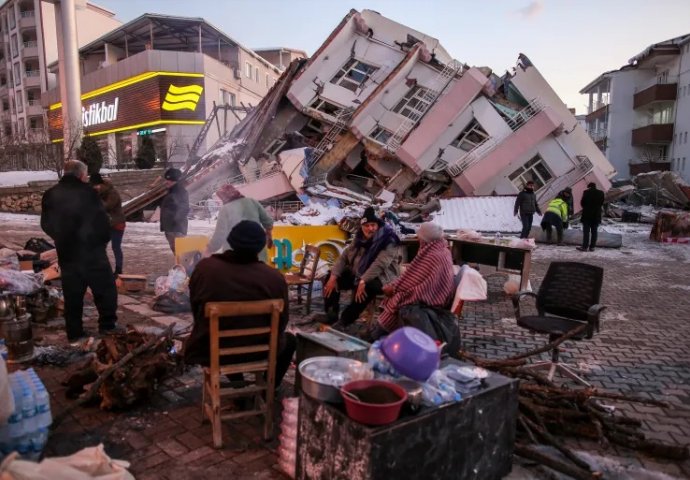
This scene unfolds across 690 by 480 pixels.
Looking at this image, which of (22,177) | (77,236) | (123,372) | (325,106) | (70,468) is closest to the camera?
(70,468)

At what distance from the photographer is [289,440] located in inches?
118

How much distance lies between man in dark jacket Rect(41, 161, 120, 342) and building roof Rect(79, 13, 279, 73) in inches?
1241

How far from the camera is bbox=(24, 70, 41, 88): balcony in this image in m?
45.5

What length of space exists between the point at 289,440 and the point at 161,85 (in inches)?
1344

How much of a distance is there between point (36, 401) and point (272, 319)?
1.46 m

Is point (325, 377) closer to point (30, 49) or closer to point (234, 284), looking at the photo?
point (234, 284)

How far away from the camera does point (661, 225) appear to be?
16.3 meters

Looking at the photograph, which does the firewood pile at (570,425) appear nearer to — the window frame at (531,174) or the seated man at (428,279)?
the seated man at (428,279)

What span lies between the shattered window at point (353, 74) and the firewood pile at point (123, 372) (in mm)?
20651

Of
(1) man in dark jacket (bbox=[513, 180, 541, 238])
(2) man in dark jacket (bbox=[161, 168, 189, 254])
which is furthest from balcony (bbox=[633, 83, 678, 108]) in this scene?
(2) man in dark jacket (bbox=[161, 168, 189, 254])

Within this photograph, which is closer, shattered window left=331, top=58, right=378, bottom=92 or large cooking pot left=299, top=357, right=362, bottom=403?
large cooking pot left=299, top=357, right=362, bottom=403

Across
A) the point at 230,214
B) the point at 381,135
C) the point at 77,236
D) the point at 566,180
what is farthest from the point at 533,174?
the point at 77,236

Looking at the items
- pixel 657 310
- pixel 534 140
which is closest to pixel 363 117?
pixel 534 140

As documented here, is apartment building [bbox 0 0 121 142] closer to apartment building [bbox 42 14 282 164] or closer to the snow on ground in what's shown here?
apartment building [bbox 42 14 282 164]
